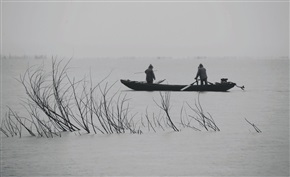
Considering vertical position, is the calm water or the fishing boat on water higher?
the fishing boat on water

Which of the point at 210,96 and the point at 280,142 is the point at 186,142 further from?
the point at 210,96

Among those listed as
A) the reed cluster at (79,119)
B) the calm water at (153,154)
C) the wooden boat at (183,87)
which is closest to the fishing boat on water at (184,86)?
the wooden boat at (183,87)

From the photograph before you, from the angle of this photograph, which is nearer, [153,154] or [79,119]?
[153,154]

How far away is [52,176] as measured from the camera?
10.2 metres

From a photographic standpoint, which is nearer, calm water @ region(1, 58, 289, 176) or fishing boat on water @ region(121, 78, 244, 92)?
calm water @ region(1, 58, 289, 176)

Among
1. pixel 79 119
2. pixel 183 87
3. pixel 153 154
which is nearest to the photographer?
pixel 153 154

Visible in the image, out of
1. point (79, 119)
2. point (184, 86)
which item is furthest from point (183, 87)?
point (79, 119)

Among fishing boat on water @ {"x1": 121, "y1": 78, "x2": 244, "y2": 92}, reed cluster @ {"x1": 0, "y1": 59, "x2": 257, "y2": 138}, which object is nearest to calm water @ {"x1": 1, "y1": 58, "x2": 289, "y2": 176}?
reed cluster @ {"x1": 0, "y1": 59, "x2": 257, "y2": 138}

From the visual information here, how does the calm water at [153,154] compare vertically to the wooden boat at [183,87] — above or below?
A: below

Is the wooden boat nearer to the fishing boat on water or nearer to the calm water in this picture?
the fishing boat on water

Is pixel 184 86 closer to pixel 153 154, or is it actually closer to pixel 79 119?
pixel 79 119

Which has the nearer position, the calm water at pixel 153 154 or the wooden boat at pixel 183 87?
the calm water at pixel 153 154

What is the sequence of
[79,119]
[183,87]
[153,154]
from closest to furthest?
[153,154]
[79,119]
[183,87]

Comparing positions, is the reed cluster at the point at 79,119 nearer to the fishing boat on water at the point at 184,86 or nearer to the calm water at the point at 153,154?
the calm water at the point at 153,154
